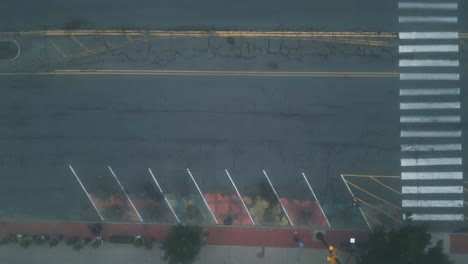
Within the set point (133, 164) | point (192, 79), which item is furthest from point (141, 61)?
point (133, 164)

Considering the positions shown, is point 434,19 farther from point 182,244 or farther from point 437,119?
point 182,244

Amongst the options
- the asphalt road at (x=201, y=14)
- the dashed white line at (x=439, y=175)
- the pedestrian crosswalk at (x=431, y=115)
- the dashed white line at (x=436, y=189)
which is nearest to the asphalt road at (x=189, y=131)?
the pedestrian crosswalk at (x=431, y=115)

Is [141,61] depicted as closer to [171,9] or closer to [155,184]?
[171,9]

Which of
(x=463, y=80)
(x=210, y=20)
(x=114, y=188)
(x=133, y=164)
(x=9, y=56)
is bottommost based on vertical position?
(x=114, y=188)

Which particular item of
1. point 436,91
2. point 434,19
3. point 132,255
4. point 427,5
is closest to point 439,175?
point 436,91

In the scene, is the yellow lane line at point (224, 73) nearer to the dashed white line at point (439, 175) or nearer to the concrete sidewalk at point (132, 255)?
the dashed white line at point (439, 175)

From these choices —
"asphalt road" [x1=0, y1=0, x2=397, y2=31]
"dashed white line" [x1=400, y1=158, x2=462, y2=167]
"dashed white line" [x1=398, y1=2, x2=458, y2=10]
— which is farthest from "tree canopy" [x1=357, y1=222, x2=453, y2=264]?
"dashed white line" [x1=398, y1=2, x2=458, y2=10]
